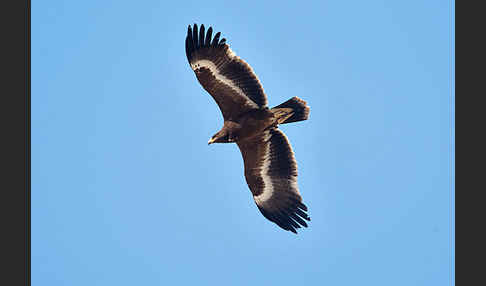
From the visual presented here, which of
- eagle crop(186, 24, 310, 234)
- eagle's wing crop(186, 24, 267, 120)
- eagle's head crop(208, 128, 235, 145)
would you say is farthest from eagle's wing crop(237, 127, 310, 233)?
eagle's wing crop(186, 24, 267, 120)

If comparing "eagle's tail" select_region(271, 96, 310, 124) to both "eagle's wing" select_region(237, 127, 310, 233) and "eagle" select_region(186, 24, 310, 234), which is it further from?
"eagle's wing" select_region(237, 127, 310, 233)

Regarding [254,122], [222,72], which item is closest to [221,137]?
[254,122]

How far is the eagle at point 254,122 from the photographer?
11539mm

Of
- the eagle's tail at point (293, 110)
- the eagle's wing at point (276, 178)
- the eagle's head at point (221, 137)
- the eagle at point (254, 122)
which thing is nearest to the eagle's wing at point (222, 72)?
the eagle at point (254, 122)

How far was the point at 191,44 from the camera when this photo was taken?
454 inches

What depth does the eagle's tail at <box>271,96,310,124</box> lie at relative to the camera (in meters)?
12.0

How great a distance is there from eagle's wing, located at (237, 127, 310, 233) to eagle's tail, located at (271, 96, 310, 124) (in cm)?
42

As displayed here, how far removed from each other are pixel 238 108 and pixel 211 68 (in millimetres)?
965

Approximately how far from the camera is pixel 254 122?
1203 centimetres

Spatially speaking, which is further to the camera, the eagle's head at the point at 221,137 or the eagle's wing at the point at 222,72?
the eagle's head at the point at 221,137

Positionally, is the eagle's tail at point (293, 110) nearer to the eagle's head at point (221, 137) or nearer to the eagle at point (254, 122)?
the eagle at point (254, 122)

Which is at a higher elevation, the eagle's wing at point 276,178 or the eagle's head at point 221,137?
the eagle's head at point 221,137
